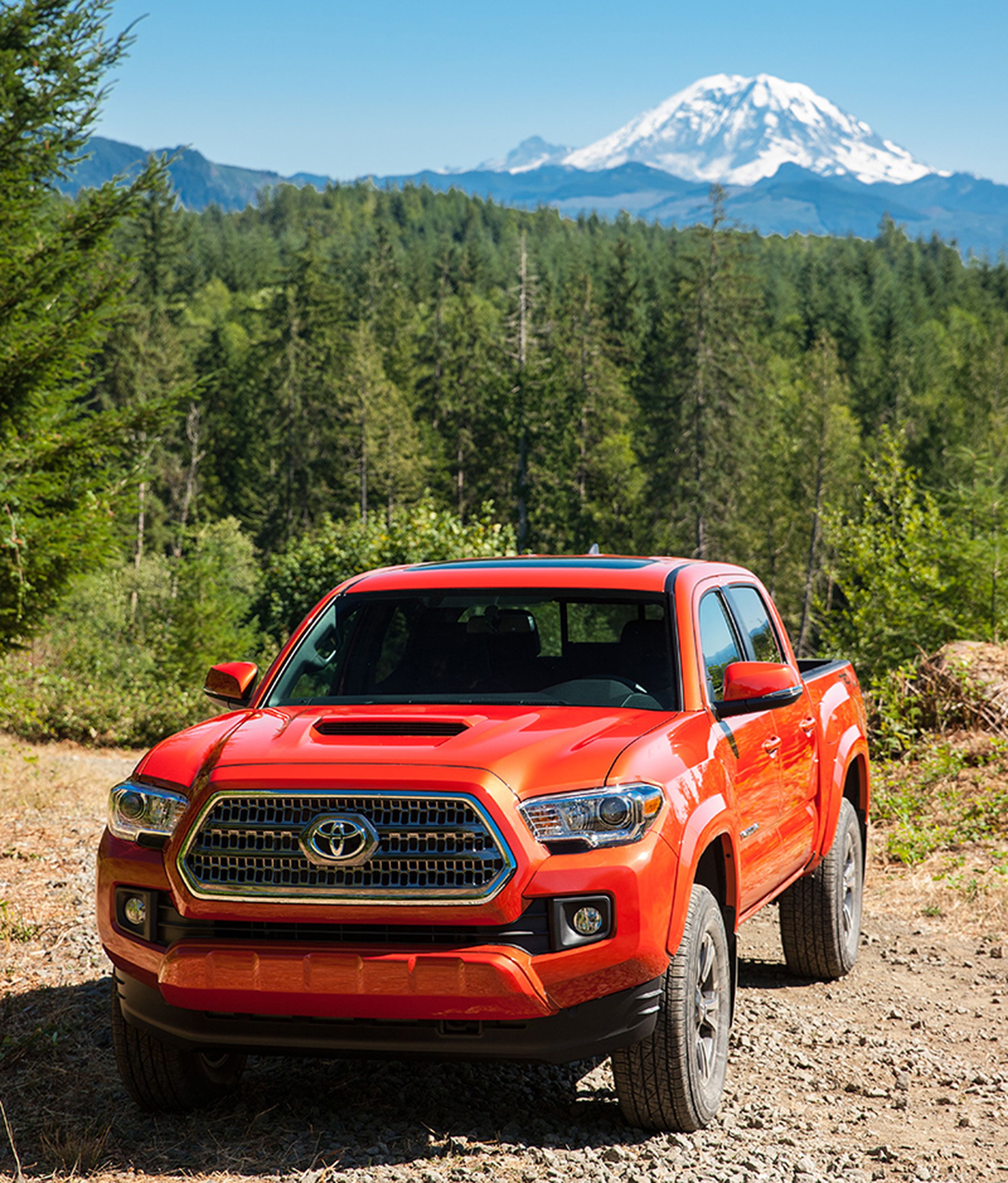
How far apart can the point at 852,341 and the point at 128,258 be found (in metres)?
87.7

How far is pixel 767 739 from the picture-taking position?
541 centimetres

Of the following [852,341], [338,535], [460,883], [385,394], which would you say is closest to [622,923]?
[460,883]

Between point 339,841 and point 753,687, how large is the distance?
174cm

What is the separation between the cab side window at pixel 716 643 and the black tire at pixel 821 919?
5.00 feet

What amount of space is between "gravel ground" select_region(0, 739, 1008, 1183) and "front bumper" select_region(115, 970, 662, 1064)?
1.29ft

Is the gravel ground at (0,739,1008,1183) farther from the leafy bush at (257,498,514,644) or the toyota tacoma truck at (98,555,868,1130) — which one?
the leafy bush at (257,498,514,644)

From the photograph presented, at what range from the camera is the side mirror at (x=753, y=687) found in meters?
4.78

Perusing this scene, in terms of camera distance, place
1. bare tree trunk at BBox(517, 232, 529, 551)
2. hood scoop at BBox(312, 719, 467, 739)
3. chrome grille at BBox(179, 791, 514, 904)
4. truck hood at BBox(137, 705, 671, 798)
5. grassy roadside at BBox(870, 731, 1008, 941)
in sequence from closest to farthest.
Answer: chrome grille at BBox(179, 791, 514, 904) → truck hood at BBox(137, 705, 671, 798) → hood scoop at BBox(312, 719, 467, 739) → grassy roadside at BBox(870, 731, 1008, 941) → bare tree trunk at BBox(517, 232, 529, 551)

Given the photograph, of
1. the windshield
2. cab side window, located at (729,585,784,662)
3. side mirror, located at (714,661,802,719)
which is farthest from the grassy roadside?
the windshield

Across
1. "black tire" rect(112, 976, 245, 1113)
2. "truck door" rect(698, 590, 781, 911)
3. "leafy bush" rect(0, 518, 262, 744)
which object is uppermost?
"truck door" rect(698, 590, 781, 911)

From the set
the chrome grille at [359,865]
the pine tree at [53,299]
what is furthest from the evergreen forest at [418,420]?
the chrome grille at [359,865]

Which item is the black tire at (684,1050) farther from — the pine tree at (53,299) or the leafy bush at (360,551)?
the leafy bush at (360,551)

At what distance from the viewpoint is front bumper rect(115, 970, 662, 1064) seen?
384 cm

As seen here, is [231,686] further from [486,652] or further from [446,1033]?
[446,1033]
